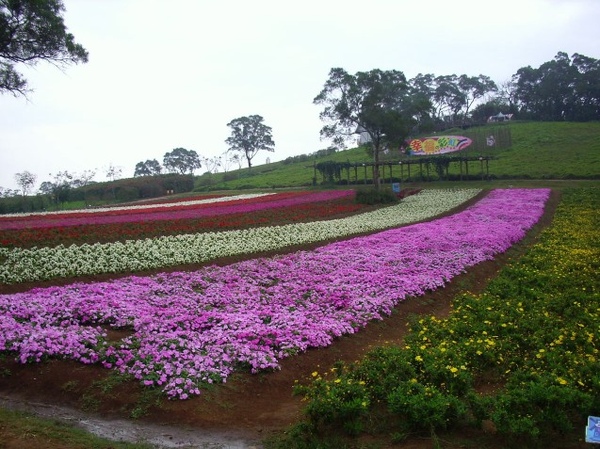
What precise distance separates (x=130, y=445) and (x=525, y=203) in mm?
28605

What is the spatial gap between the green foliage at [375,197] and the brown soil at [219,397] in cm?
2637

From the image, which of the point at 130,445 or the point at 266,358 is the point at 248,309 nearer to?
the point at 266,358

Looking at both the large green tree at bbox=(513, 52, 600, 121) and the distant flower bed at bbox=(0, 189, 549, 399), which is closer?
the distant flower bed at bbox=(0, 189, 549, 399)

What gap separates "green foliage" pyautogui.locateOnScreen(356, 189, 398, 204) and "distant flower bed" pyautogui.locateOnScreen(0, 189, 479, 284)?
8599 millimetres

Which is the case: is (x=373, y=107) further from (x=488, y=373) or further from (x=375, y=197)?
(x=488, y=373)

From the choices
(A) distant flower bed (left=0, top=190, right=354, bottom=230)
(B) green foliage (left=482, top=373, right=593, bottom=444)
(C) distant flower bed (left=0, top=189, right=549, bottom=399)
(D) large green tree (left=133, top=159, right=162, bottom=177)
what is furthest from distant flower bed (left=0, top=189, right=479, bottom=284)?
(D) large green tree (left=133, top=159, right=162, bottom=177)

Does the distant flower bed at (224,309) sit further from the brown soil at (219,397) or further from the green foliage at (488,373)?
the green foliage at (488,373)

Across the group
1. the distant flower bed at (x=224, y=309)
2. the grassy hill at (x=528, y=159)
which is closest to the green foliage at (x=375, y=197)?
the grassy hill at (x=528, y=159)

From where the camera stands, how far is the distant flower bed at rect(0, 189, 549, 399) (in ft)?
26.2

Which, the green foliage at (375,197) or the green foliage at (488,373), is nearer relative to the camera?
the green foliage at (488,373)

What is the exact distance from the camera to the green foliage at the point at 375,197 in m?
35.2

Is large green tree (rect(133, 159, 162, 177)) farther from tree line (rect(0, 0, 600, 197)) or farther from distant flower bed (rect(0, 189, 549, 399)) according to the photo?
distant flower bed (rect(0, 189, 549, 399))

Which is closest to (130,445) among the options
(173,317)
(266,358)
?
(266,358)

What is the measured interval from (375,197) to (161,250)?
21.3 metres
